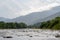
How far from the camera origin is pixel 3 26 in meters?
174

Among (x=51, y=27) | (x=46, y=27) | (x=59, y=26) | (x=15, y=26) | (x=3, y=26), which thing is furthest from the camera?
(x=15, y=26)

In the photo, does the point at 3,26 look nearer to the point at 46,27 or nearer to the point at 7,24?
the point at 7,24

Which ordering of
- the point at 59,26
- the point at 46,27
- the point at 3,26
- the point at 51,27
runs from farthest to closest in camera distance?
the point at 3,26
the point at 46,27
the point at 51,27
the point at 59,26

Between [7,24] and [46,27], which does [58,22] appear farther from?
[7,24]

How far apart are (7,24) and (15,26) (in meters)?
13.7

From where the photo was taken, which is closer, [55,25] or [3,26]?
[55,25]

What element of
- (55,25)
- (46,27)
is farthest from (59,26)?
(46,27)

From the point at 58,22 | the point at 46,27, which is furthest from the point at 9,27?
the point at 58,22

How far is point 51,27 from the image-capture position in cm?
13500

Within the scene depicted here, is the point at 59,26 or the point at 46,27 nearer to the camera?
the point at 59,26

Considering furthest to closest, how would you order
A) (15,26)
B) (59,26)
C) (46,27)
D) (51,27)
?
(15,26) < (46,27) < (51,27) < (59,26)

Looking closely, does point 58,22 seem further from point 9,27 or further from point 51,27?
point 9,27

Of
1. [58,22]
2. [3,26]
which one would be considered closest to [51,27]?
[58,22]

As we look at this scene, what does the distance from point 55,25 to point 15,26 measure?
70.1m
